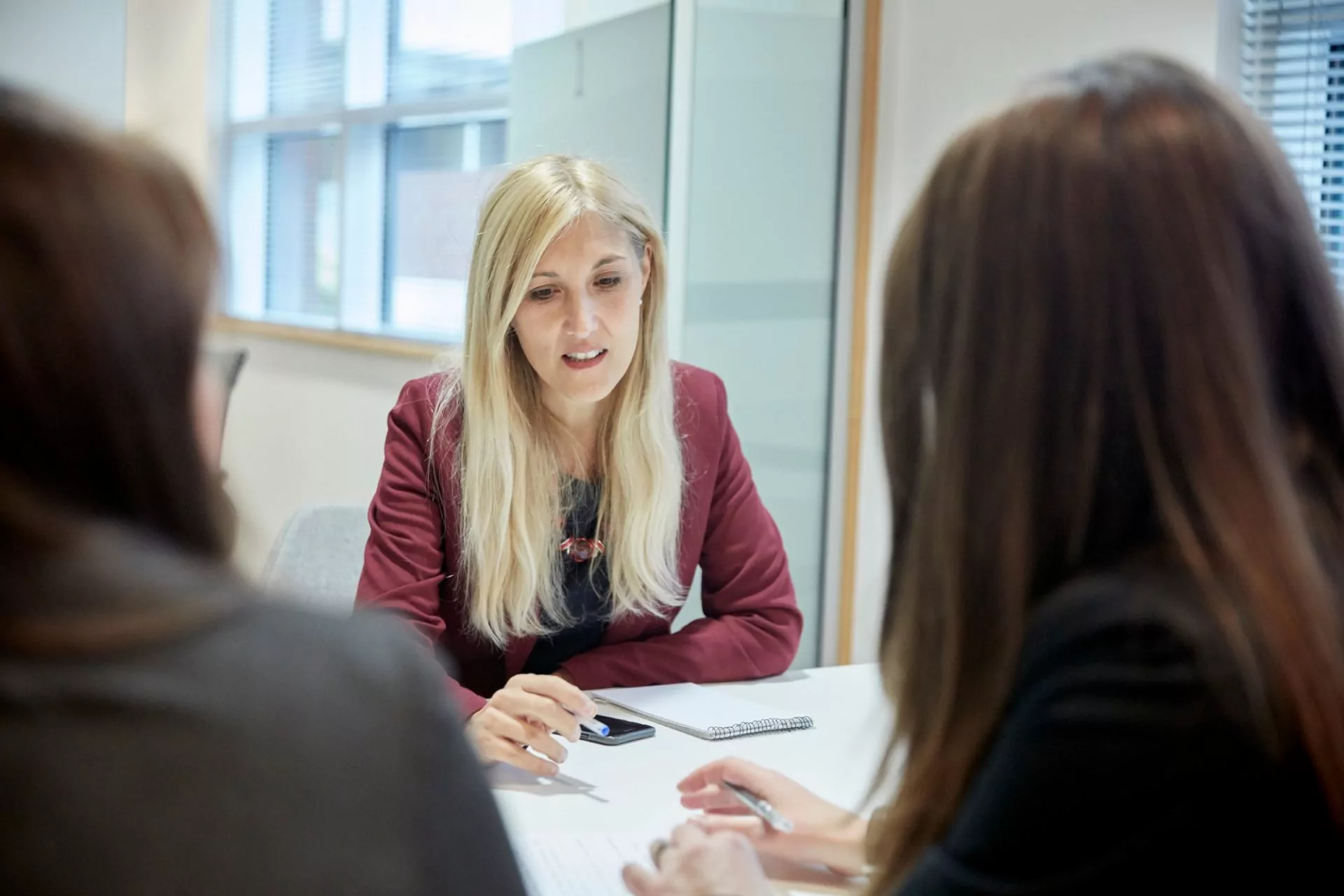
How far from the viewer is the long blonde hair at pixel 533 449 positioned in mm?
1876

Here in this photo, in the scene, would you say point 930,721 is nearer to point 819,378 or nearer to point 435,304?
point 819,378

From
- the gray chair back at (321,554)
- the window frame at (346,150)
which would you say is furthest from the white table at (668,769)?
the window frame at (346,150)

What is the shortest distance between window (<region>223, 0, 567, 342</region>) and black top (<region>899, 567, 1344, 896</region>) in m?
2.93

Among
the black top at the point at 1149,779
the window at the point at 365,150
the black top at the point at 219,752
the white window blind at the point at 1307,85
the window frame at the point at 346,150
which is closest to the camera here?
the black top at the point at 219,752

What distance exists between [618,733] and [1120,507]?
2.98ft

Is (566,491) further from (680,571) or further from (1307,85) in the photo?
(1307,85)

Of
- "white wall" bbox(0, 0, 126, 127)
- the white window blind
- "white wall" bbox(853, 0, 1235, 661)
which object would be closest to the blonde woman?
"white wall" bbox(853, 0, 1235, 661)

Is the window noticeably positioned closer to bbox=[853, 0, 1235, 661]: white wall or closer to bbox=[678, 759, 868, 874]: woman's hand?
bbox=[853, 0, 1235, 661]: white wall

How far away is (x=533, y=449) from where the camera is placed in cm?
197

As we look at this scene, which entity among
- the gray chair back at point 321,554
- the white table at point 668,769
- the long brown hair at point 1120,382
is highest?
the long brown hair at point 1120,382

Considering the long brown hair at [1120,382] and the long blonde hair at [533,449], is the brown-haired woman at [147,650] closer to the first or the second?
the long brown hair at [1120,382]

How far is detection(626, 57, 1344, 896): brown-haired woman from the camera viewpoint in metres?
0.71

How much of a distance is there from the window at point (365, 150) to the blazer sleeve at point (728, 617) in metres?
1.76

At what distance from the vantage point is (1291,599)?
73 cm
